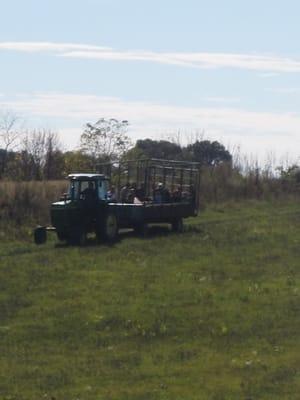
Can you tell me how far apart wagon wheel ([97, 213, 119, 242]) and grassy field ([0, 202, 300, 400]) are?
1651mm

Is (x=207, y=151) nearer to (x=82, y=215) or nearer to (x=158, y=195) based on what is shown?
(x=158, y=195)

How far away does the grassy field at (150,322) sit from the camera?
15258 millimetres

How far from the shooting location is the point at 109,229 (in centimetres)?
3691

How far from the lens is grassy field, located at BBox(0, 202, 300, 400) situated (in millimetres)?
15258

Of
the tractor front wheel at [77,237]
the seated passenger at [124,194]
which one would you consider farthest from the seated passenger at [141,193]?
the tractor front wheel at [77,237]

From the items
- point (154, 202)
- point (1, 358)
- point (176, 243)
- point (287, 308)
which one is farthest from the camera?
point (154, 202)

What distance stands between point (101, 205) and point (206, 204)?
70.3ft

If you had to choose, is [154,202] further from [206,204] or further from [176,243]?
[206,204]

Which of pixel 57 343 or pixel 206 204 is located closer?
pixel 57 343

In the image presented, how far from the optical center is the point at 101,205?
36969mm

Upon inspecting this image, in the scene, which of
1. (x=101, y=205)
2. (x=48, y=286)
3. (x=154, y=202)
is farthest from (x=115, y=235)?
(x=48, y=286)

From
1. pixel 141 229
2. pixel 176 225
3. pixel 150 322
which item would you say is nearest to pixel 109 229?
pixel 141 229

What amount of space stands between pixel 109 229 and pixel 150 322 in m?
16.7

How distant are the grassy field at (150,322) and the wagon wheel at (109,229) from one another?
5.42 feet
